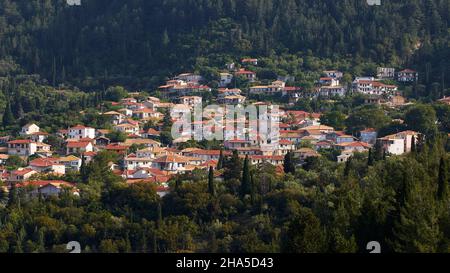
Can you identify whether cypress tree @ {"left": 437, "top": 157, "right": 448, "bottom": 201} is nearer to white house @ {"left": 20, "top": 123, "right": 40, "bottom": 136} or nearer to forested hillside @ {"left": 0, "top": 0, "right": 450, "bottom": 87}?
white house @ {"left": 20, "top": 123, "right": 40, "bottom": 136}

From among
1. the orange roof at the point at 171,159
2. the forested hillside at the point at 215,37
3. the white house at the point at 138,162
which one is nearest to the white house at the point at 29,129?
the white house at the point at 138,162

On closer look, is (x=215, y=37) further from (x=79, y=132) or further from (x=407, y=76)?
(x=79, y=132)

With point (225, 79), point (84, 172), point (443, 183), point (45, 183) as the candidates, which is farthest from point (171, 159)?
point (443, 183)

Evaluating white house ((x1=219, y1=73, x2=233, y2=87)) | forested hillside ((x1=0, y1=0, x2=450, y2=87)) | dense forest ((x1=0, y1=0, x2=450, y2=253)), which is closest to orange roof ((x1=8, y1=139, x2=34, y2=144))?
dense forest ((x1=0, y1=0, x2=450, y2=253))

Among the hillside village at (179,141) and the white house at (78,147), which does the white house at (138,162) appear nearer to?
the hillside village at (179,141)

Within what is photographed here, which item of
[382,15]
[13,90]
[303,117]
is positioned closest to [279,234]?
[303,117]

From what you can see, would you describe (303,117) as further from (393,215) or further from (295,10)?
(393,215)
